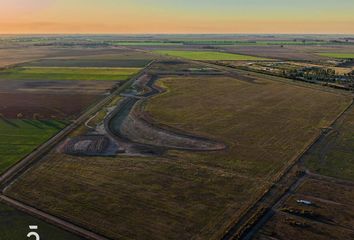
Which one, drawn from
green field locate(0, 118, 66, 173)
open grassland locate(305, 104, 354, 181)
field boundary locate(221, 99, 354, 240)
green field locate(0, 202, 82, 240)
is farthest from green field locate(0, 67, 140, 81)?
green field locate(0, 202, 82, 240)

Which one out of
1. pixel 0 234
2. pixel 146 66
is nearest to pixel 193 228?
pixel 0 234

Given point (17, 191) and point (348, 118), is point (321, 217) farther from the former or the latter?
point (348, 118)

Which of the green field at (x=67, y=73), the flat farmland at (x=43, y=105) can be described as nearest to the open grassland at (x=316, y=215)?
the flat farmland at (x=43, y=105)

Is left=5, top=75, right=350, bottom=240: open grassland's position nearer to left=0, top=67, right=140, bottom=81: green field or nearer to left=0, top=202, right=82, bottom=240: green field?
left=0, top=202, right=82, bottom=240: green field

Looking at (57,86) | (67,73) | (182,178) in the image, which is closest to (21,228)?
(182,178)

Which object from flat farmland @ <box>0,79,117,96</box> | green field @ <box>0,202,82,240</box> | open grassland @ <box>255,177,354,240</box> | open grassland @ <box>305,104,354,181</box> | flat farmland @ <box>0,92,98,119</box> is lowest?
green field @ <box>0,202,82,240</box>

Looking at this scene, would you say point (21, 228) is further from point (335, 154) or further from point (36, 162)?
point (335, 154)
